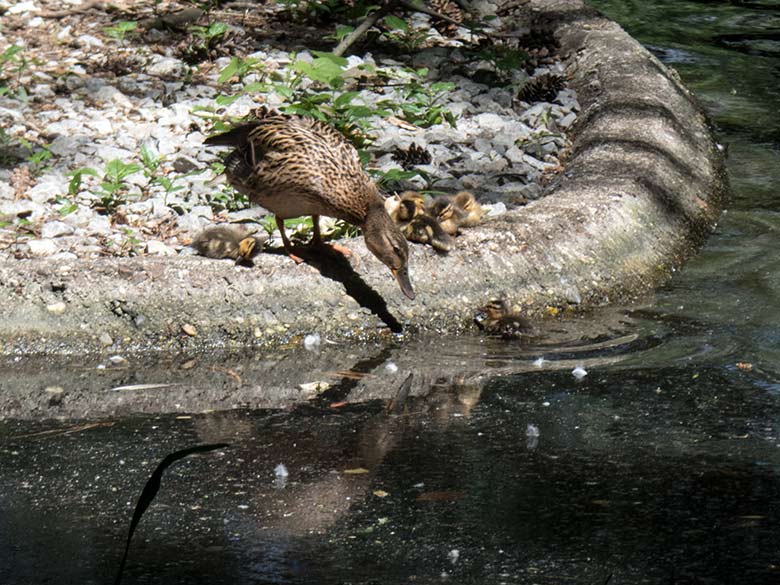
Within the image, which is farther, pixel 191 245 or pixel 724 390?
pixel 191 245

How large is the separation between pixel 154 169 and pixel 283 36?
304 cm

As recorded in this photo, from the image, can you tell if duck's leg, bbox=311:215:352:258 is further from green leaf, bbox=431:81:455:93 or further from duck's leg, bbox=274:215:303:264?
green leaf, bbox=431:81:455:93

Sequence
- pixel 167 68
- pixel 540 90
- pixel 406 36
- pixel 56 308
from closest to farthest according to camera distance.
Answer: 1. pixel 56 308
2. pixel 167 68
3. pixel 540 90
4. pixel 406 36

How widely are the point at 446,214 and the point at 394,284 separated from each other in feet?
1.84

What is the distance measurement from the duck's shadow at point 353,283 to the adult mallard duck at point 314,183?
13 cm

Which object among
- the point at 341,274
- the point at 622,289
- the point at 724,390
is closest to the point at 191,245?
the point at 341,274

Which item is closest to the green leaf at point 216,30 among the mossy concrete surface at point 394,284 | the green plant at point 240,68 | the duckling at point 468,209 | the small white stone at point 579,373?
the green plant at point 240,68

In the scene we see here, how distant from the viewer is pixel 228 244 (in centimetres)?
596

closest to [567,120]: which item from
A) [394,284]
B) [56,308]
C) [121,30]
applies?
[121,30]

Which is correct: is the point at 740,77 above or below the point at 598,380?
below

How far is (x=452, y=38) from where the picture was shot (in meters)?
10.6

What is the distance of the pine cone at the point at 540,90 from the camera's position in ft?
30.7

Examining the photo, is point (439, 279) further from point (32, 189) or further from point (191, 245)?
point (32, 189)

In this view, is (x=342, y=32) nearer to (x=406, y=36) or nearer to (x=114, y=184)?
(x=406, y=36)
